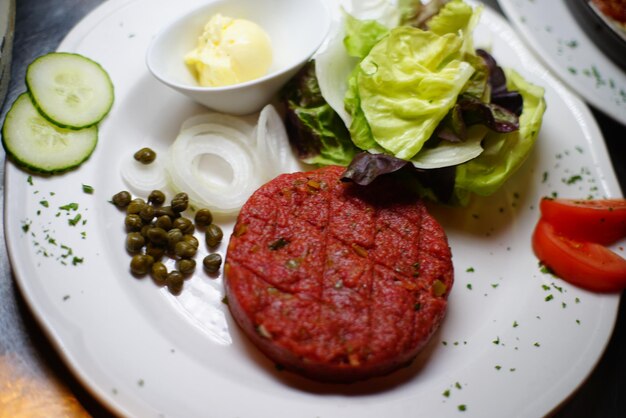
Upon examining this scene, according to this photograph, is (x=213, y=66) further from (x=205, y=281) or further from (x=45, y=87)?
(x=205, y=281)

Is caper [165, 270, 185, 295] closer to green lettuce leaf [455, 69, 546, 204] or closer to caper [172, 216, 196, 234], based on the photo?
caper [172, 216, 196, 234]

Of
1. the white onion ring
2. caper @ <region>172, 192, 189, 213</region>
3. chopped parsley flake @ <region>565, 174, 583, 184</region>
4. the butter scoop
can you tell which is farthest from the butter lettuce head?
caper @ <region>172, 192, 189, 213</region>

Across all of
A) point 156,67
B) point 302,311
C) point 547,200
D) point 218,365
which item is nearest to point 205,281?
point 218,365

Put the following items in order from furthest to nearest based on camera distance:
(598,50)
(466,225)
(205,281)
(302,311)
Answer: (598,50) < (466,225) < (205,281) < (302,311)

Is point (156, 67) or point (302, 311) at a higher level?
point (156, 67)

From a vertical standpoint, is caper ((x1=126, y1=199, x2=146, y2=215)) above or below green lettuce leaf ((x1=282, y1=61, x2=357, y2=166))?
below

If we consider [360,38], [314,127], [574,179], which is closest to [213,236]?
[314,127]

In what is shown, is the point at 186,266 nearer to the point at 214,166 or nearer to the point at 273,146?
the point at 214,166
